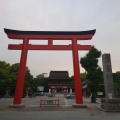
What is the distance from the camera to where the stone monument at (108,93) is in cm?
1691

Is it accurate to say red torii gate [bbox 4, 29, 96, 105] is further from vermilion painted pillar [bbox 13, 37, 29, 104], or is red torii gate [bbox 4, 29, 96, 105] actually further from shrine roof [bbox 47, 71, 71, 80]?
shrine roof [bbox 47, 71, 71, 80]

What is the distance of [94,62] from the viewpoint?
28.0 metres

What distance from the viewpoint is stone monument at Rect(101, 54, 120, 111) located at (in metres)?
16.9

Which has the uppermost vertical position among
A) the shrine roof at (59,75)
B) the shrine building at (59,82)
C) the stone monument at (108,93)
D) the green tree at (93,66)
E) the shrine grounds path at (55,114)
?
the shrine roof at (59,75)

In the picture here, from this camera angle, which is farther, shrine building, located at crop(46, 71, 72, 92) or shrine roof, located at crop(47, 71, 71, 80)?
shrine roof, located at crop(47, 71, 71, 80)

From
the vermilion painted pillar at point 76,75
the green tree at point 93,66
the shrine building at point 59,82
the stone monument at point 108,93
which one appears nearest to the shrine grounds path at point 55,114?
the stone monument at point 108,93

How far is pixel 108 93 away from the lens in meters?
17.6

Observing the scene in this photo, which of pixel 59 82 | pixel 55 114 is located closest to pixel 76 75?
pixel 55 114

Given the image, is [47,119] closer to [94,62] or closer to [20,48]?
[20,48]

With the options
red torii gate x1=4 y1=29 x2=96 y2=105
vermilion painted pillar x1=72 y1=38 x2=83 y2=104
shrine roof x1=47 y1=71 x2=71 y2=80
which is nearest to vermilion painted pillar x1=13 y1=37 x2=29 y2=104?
red torii gate x1=4 y1=29 x2=96 y2=105

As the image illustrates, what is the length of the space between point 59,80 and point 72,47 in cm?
6037

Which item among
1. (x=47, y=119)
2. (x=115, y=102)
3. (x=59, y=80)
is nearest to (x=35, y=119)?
(x=47, y=119)

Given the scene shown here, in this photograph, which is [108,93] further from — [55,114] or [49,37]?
[49,37]

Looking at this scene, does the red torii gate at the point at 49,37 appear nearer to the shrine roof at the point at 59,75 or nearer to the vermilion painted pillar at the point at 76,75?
the vermilion painted pillar at the point at 76,75
